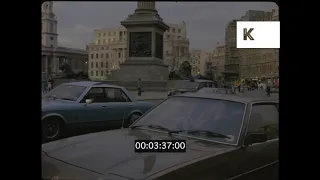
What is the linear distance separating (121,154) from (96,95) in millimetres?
2911

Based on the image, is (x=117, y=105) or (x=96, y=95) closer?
(x=96, y=95)

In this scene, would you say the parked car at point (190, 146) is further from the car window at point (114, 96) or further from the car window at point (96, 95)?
the car window at point (114, 96)

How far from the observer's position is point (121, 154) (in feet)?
9.58

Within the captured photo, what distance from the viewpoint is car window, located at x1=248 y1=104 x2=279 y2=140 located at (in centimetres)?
349

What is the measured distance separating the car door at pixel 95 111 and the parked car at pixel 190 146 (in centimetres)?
191

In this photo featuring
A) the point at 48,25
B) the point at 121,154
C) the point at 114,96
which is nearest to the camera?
the point at 48,25

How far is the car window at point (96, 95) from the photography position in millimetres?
5598

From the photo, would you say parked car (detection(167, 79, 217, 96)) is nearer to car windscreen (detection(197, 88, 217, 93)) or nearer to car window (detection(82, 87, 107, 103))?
car windscreen (detection(197, 88, 217, 93))

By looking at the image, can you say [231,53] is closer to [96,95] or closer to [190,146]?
[190,146]
